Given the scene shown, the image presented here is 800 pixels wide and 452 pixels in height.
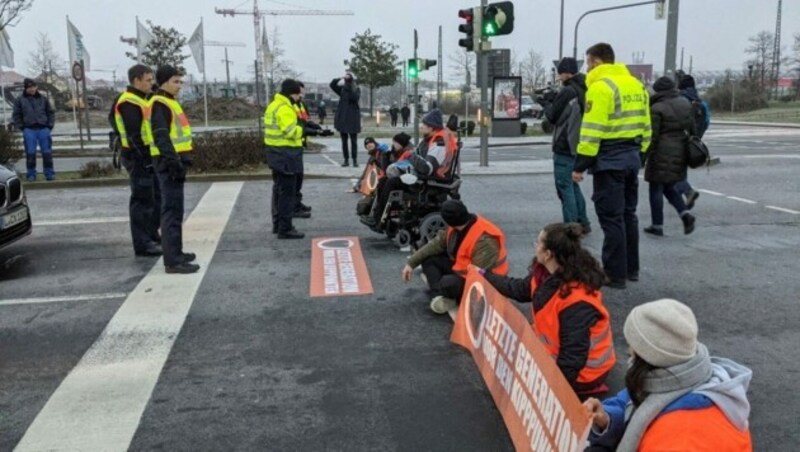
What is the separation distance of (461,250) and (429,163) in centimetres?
216

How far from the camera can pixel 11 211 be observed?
6.91m

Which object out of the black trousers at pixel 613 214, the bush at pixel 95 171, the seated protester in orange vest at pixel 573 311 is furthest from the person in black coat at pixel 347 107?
the seated protester in orange vest at pixel 573 311

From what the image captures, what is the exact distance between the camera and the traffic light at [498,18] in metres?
13.8

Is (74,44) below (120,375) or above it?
above

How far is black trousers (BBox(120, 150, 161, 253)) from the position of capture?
290 inches

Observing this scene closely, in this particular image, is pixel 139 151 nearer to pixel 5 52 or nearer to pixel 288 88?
pixel 288 88

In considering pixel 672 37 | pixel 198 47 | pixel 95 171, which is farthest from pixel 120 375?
pixel 198 47

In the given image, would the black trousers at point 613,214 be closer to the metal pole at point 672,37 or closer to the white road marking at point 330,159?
the metal pole at point 672,37

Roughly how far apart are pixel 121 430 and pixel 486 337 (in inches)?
78.9

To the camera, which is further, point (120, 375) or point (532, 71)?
point (532, 71)

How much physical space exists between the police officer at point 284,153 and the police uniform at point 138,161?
1.35 metres

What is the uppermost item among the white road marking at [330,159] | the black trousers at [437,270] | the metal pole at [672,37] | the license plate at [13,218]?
the metal pole at [672,37]

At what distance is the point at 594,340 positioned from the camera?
3545 mm

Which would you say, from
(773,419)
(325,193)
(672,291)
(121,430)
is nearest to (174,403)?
(121,430)
